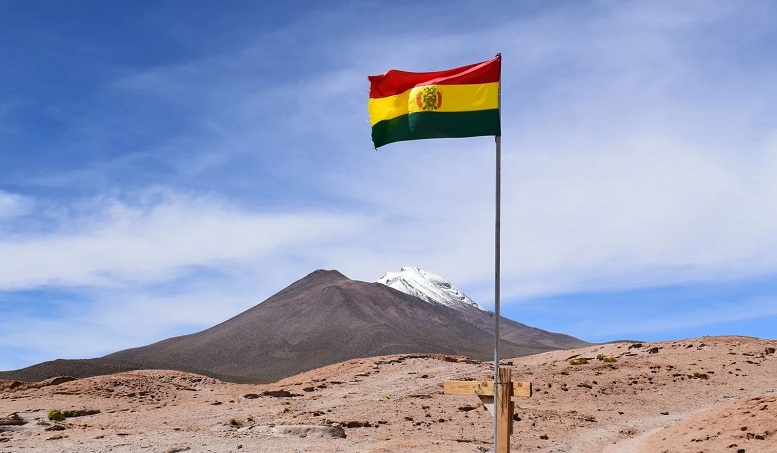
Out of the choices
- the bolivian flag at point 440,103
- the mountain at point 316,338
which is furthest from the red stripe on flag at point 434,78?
the mountain at point 316,338

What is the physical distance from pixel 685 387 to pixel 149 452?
24539mm

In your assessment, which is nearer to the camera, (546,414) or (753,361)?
(546,414)

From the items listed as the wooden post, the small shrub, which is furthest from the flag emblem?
the small shrub

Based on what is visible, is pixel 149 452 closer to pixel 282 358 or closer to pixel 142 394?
pixel 142 394

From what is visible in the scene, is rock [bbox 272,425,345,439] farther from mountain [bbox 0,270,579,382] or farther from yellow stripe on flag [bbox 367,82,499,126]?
mountain [bbox 0,270,579,382]

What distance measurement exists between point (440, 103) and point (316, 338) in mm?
142126

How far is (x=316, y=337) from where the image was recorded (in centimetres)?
15562

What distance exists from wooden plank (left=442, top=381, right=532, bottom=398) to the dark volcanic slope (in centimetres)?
10503

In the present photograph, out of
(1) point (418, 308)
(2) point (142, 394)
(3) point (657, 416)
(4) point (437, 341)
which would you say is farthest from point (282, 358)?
(3) point (657, 416)

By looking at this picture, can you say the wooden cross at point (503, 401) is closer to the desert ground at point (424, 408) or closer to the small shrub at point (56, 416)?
the desert ground at point (424, 408)

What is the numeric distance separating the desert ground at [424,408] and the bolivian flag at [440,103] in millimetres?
9377

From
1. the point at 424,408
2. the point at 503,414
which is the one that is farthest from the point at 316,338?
the point at 503,414

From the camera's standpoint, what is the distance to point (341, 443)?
2259 cm

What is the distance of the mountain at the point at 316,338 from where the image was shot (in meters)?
136
